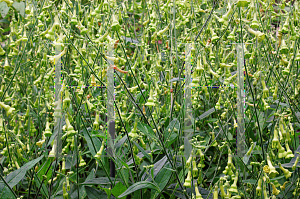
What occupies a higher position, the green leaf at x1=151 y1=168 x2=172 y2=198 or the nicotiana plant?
the nicotiana plant

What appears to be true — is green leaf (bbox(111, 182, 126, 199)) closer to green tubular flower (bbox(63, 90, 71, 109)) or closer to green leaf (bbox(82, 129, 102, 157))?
green leaf (bbox(82, 129, 102, 157))

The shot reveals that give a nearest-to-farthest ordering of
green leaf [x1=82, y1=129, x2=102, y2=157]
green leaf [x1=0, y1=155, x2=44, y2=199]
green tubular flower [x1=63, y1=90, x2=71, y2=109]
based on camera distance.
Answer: green tubular flower [x1=63, y1=90, x2=71, y2=109]
green leaf [x1=0, y1=155, x2=44, y2=199]
green leaf [x1=82, y1=129, x2=102, y2=157]

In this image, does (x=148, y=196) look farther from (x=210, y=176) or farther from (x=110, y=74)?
(x=110, y=74)

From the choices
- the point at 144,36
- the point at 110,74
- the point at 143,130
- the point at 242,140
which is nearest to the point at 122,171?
the point at 143,130

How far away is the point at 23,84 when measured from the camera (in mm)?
3129

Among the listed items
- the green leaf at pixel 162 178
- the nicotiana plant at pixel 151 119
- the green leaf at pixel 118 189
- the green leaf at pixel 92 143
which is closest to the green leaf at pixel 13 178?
the nicotiana plant at pixel 151 119

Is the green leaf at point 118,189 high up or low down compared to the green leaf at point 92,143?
down

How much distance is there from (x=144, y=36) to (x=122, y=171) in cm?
140

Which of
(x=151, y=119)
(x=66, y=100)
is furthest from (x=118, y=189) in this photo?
(x=151, y=119)

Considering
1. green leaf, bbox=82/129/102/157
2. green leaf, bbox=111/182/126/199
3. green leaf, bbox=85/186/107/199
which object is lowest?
green leaf, bbox=85/186/107/199

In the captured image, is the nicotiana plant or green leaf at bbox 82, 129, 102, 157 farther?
green leaf at bbox 82, 129, 102, 157

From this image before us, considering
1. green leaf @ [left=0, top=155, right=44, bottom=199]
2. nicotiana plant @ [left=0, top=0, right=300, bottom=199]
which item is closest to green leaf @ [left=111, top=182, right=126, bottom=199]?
nicotiana plant @ [left=0, top=0, right=300, bottom=199]

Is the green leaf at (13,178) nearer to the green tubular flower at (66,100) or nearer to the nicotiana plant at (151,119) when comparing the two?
the nicotiana plant at (151,119)

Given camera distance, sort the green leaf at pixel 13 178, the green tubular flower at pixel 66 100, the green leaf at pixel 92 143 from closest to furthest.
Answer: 1. the green tubular flower at pixel 66 100
2. the green leaf at pixel 13 178
3. the green leaf at pixel 92 143
